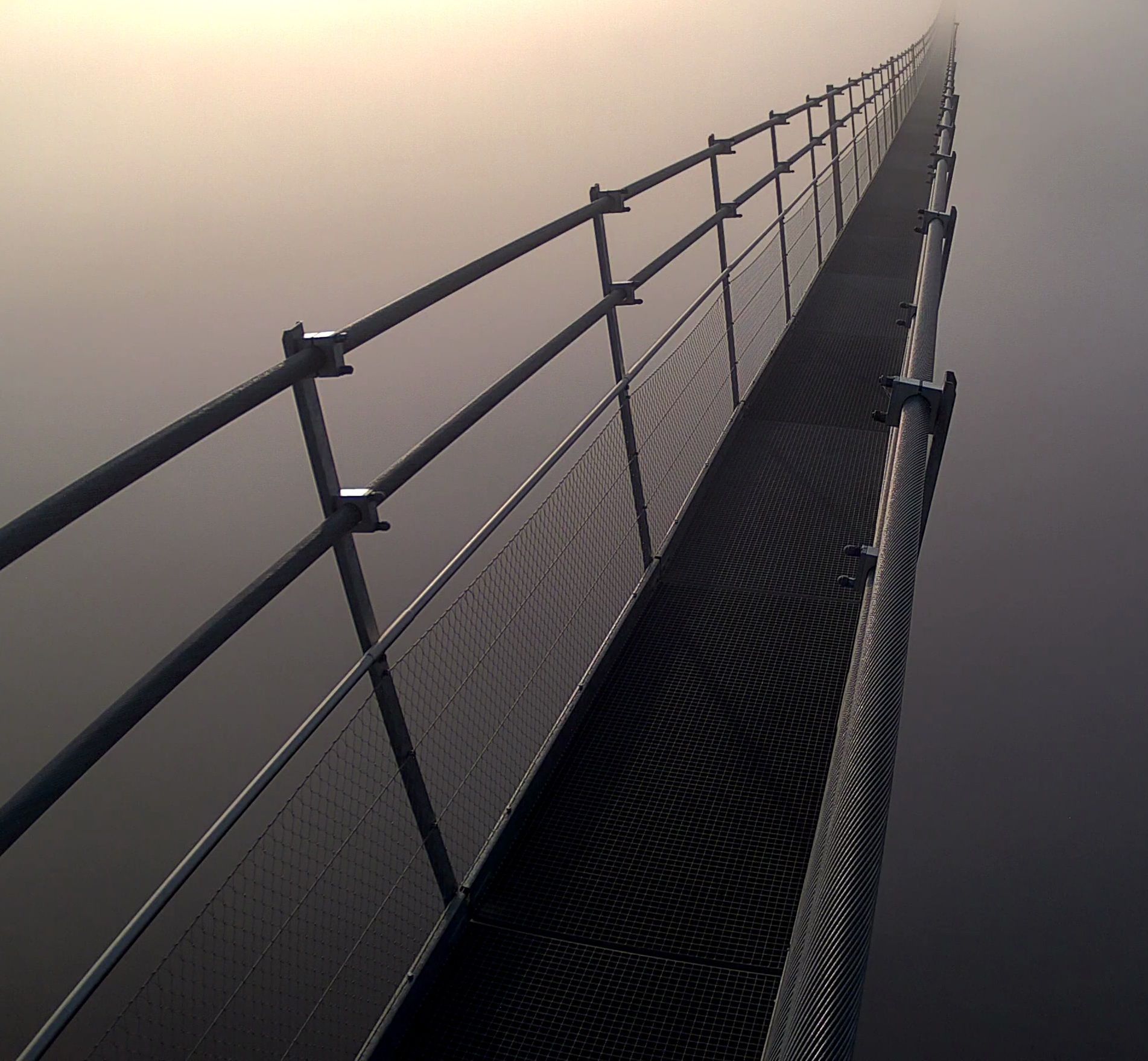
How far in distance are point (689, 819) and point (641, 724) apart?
285 millimetres

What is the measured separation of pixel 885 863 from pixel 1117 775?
171 centimetres

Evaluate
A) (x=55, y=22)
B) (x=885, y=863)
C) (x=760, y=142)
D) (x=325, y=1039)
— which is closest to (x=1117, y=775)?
(x=885, y=863)

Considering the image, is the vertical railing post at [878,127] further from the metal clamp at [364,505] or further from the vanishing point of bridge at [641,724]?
the metal clamp at [364,505]

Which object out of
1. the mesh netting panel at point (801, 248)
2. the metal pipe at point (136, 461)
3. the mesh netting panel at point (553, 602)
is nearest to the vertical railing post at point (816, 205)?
the mesh netting panel at point (801, 248)

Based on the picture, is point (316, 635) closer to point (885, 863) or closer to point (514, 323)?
point (885, 863)

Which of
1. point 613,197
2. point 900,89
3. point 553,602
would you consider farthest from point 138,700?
point 900,89

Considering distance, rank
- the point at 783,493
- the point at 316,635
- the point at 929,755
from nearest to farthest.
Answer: the point at 783,493
the point at 929,755
the point at 316,635

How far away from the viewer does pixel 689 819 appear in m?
1.92

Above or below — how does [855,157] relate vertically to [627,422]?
below

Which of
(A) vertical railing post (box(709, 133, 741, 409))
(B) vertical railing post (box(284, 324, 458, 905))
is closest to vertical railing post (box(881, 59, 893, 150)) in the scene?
(A) vertical railing post (box(709, 133, 741, 409))

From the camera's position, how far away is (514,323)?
19.2 m

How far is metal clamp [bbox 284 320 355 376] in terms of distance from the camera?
1349mm

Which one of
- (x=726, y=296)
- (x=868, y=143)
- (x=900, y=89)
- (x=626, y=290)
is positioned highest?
(x=626, y=290)

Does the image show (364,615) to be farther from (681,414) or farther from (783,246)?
(783,246)
